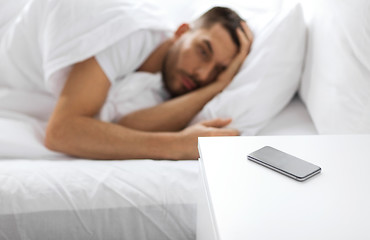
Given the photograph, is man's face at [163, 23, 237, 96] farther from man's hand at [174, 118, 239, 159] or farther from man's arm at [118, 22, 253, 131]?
man's hand at [174, 118, 239, 159]

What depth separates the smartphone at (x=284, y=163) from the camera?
0.56 metres

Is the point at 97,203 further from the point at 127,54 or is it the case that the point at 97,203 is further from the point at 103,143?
the point at 127,54

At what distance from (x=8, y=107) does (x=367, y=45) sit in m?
0.96

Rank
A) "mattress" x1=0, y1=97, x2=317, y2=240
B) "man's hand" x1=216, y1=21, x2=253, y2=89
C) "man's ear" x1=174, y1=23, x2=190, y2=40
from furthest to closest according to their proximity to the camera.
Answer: "man's ear" x1=174, y1=23, x2=190, y2=40 → "man's hand" x1=216, y1=21, x2=253, y2=89 → "mattress" x1=0, y1=97, x2=317, y2=240

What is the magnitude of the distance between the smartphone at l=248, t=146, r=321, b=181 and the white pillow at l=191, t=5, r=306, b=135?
47 cm

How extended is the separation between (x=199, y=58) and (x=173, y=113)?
20 cm

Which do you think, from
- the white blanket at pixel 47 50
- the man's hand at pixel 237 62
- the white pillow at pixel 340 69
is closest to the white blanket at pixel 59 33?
the white blanket at pixel 47 50

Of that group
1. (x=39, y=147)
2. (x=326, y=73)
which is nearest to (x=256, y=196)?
(x=326, y=73)

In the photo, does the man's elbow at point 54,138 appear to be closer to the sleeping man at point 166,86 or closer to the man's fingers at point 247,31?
the sleeping man at point 166,86

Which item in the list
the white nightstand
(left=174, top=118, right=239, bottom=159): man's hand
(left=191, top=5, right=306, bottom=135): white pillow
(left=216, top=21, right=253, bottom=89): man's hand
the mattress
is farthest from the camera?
(left=216, top=21, right=253, bottom=89): man's hand

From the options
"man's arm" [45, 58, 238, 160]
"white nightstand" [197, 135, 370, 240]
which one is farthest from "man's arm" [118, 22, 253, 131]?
"white nightstand" [197, 135, 370, 240]

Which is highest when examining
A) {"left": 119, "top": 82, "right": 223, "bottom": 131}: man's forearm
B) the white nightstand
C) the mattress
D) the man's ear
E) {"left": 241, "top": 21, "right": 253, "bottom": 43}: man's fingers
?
{"left": 241, "top": 21, "right": 253, "bottom": 43}: man's fingers

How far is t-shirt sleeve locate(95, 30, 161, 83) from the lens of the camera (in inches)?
43.7

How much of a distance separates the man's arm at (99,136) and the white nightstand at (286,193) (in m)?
0.34
